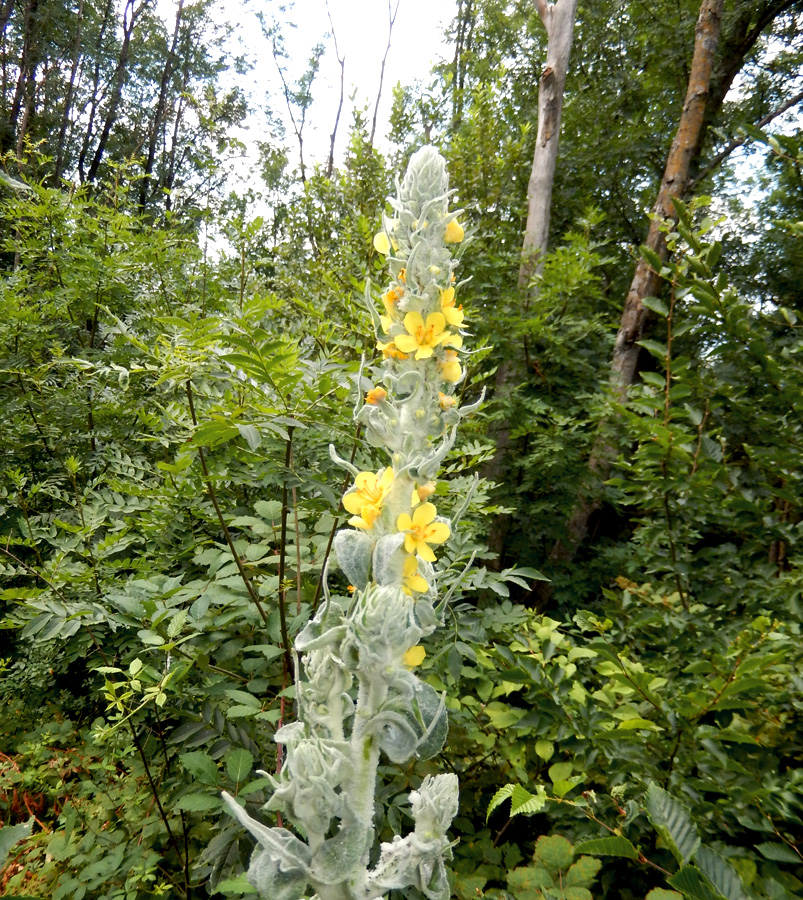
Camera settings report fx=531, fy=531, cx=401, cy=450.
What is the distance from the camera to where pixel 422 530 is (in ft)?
2.36

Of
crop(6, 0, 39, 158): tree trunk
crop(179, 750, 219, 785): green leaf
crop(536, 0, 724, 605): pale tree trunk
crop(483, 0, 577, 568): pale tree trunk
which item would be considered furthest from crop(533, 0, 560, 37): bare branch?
crop(6, 0, 39, 158): tree trunk

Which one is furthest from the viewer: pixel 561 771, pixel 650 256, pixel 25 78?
pixel 25 78

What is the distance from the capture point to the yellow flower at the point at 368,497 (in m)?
0.75

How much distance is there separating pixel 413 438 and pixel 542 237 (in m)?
4.54

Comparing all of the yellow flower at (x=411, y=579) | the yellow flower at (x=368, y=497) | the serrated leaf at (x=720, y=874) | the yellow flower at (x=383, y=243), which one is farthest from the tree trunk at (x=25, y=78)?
the serrated leaf at (x=720, y=874)

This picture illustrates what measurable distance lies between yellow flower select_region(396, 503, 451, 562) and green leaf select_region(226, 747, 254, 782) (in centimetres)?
82

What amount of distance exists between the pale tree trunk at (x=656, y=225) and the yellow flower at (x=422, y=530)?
132 inches

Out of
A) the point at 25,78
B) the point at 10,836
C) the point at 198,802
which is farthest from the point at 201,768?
the point at 25,78

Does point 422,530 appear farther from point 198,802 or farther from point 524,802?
point 198,802

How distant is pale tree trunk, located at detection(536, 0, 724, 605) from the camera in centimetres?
412

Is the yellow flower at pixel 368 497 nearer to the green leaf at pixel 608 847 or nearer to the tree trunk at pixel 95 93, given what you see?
the green leaf at pixel 608 847

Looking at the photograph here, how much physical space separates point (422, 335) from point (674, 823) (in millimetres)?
985

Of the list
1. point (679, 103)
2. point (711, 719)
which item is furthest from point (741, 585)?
point (679, 103)

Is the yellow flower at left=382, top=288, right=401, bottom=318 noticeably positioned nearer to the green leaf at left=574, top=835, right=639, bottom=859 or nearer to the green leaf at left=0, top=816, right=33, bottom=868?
the green leaf at left=0, top=816, right=33, bottom=868
